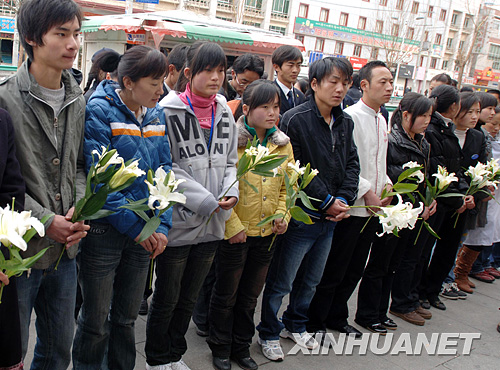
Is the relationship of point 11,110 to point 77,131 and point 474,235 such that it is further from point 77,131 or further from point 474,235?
point 474,235

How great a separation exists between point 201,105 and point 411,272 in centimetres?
257

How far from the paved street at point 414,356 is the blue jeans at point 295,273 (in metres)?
0.20

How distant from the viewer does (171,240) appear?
2619 millimetres

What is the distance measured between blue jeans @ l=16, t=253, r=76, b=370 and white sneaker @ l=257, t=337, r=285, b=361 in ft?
4.82

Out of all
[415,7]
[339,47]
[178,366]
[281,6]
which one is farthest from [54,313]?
[415,7]

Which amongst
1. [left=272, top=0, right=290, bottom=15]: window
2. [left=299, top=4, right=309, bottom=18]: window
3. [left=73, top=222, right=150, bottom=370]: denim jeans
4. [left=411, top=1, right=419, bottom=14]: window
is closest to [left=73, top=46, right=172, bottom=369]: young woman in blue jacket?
[left=73, top=222, right=150, bottom=370]: denim jeans

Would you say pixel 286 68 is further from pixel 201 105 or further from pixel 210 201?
pixel 210 201

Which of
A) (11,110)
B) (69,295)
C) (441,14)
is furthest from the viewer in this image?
(441,14)

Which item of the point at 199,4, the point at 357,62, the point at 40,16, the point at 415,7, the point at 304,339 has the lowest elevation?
the point at 304,339

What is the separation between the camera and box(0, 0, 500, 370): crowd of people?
2.04 metres

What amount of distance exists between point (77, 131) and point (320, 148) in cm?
169

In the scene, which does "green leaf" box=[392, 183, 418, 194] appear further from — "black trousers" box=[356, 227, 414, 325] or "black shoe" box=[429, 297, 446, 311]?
"black shoe" box=[429, 297, 446, 311]

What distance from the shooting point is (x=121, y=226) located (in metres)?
2.25

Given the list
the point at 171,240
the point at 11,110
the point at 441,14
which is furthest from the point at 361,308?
the point at 441,14
